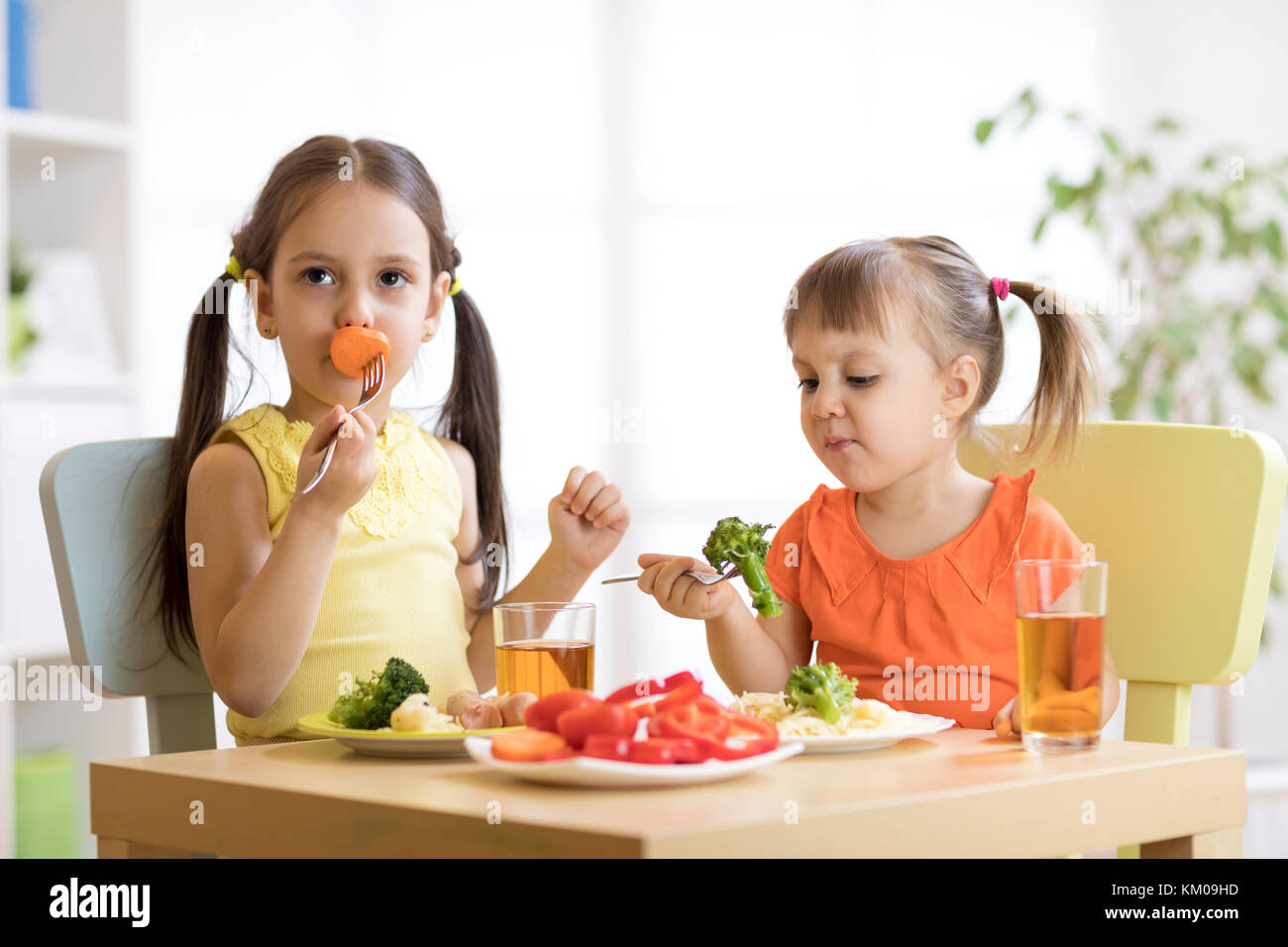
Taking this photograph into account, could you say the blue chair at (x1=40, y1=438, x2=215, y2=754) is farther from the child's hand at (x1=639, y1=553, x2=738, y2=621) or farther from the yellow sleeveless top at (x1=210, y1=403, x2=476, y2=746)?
the child's hand at (x1=639, y1=553, x2=738, y2=621)

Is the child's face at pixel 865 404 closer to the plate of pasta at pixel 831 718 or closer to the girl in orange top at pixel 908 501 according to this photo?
the girl in orange top at pixel 908 501

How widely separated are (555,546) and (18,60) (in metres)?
→ 1.88

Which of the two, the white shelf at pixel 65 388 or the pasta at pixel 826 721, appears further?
the white shelf at pixel 65 388

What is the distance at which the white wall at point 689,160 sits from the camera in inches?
147

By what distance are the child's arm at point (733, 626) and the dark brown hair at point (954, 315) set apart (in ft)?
1.08

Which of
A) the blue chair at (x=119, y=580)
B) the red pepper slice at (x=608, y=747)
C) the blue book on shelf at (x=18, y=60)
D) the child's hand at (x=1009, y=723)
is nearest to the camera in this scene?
the red pepper slice at (x=608, y=747)

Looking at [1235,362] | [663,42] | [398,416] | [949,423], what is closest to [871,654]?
[949,423]

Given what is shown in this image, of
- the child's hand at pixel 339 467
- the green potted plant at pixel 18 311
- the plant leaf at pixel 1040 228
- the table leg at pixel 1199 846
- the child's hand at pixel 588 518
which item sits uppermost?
the plant leaf at pixel 1040 228

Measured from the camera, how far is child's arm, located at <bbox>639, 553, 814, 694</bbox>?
133 centimetres

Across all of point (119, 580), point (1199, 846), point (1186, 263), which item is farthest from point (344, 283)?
point (1186, 263)

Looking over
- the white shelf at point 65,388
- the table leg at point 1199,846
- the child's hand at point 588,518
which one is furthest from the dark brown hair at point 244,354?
the white shelf at point 65,388

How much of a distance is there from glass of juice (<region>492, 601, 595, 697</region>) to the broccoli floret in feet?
0.48

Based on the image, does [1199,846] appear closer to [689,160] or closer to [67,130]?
[67,130]

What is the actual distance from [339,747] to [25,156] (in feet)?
7.20
